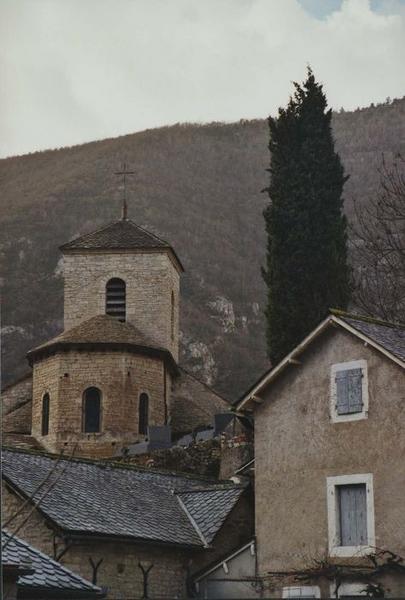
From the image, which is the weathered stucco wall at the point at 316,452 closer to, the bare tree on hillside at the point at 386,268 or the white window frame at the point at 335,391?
the white window frame at the point at 335,391

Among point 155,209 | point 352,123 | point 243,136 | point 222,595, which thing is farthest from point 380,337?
point 243,136

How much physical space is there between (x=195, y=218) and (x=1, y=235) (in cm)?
1948

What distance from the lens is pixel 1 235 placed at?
117 m

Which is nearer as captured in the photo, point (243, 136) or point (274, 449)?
point (274, 449)

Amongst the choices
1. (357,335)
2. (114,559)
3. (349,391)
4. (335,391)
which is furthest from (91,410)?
(357,335)

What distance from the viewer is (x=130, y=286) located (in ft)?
165

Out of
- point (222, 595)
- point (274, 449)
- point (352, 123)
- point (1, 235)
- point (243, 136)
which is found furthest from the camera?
point (243, 136)

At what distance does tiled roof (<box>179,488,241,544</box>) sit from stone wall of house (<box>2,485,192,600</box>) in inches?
41.0

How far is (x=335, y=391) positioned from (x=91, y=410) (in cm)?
2181

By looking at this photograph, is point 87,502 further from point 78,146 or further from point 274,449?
point 78,146

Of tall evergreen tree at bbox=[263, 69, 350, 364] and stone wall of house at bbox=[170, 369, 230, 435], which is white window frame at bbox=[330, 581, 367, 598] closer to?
tall evergreen tree at bbox=[263, 69, 350, 364]

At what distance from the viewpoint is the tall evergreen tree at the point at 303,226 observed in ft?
123

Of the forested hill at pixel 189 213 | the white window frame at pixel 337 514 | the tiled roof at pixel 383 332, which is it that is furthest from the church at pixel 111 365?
the forested hill at pixel 189 213

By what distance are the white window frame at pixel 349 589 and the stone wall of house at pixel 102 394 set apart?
70.7 feet
